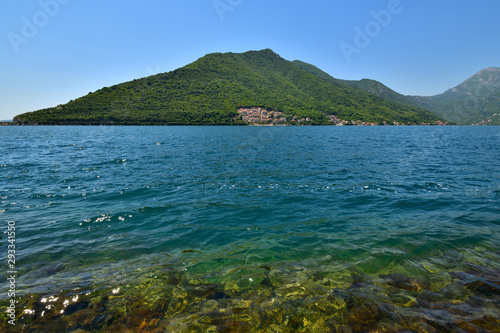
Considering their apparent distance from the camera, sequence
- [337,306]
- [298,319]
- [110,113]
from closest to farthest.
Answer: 1. [298,319]
2. [337,306]
3. [110,113]

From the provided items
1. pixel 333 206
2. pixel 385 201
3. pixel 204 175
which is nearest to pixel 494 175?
pixel 385 201

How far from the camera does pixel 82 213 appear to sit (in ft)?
44.5

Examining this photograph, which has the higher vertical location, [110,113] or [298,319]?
[110,113]

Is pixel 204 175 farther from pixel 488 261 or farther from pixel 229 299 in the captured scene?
pixel 488 261

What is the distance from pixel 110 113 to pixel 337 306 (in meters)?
241

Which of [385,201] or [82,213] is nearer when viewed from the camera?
[82,213]

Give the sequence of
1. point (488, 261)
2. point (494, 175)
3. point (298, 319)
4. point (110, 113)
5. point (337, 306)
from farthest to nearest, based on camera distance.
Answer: point (110, 113), point (494, 175), point (488, 261), point (337, 306), point (298, 319)

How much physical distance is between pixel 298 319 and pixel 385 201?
43.7ft

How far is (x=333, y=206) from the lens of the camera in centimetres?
1489

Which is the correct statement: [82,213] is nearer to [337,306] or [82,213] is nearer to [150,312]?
[150,312]

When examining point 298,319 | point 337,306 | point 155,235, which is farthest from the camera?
point 155,235

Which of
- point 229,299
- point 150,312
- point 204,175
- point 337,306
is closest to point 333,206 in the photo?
point 337,306

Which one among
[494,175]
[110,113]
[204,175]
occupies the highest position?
[110,113]

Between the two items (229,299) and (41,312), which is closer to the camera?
(41,312)
